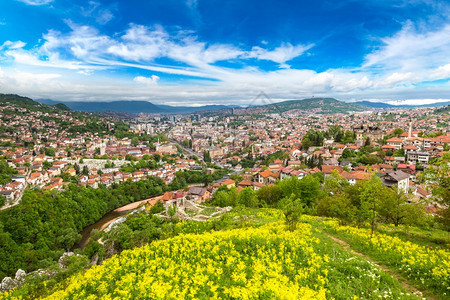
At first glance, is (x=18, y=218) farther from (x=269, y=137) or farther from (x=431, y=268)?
(x=269, y=137)

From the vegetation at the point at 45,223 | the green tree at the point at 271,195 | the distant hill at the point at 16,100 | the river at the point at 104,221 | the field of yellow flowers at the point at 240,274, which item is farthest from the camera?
the distant hill at the point at 16,100

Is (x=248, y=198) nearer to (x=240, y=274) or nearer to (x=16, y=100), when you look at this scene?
(x=240, y=274)

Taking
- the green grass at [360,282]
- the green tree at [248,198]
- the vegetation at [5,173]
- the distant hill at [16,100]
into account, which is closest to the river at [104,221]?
the green tree at [248,198]

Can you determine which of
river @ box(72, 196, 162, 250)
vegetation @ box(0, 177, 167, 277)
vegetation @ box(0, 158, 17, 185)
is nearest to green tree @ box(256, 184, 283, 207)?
river @ box(72, 196, 162, 250)

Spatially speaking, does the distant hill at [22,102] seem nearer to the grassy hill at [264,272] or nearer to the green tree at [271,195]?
the green tree at [271,195]

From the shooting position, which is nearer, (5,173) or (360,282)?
(360,282)

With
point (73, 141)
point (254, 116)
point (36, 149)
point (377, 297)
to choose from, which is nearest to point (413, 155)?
point (377, 297)

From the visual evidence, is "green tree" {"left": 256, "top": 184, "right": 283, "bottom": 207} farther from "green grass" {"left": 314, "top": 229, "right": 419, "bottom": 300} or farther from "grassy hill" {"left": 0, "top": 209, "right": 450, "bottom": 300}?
"green grass" {"left": 314, "top": 229, "right": 419, "bottom": 300}

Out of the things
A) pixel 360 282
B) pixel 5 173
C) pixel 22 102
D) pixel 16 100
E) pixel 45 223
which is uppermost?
pixel 16 100

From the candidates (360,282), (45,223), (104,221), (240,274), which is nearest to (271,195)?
(360,282)

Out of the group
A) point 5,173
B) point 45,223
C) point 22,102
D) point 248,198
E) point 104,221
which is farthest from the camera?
point 22,102

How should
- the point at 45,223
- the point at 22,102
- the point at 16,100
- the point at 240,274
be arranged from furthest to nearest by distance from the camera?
1. the point at 22,102
2. the point at 16,100
3. the point at 45,223
4. the point at 240,274
